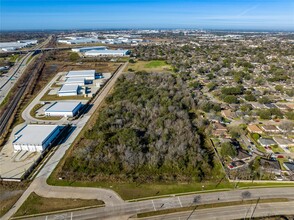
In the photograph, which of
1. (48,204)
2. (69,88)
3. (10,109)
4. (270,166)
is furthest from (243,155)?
(10,109)

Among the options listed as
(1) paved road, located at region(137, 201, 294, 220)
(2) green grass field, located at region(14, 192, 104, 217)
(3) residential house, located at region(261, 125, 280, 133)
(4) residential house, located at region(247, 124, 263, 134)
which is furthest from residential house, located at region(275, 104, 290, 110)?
(2) green grass field, located at region(14, 192, 104, 217)

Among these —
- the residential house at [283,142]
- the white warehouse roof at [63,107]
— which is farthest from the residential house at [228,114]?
the white warehouse roof at [63,107]

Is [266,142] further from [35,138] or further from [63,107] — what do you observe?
[63,107]

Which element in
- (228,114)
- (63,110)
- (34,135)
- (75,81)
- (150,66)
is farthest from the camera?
(150,66)

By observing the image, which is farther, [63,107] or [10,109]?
[10,109]

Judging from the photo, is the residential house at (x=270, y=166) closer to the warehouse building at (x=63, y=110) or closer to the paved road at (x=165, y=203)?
the paved road at (x=165, y=203)

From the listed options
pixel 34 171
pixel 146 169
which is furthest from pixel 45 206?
pixel 146 169

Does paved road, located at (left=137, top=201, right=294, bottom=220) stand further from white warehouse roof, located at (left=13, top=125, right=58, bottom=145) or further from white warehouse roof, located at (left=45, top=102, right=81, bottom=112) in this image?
white warehouse roof, located at (left=45, top=102, right=81, bottom=112)
